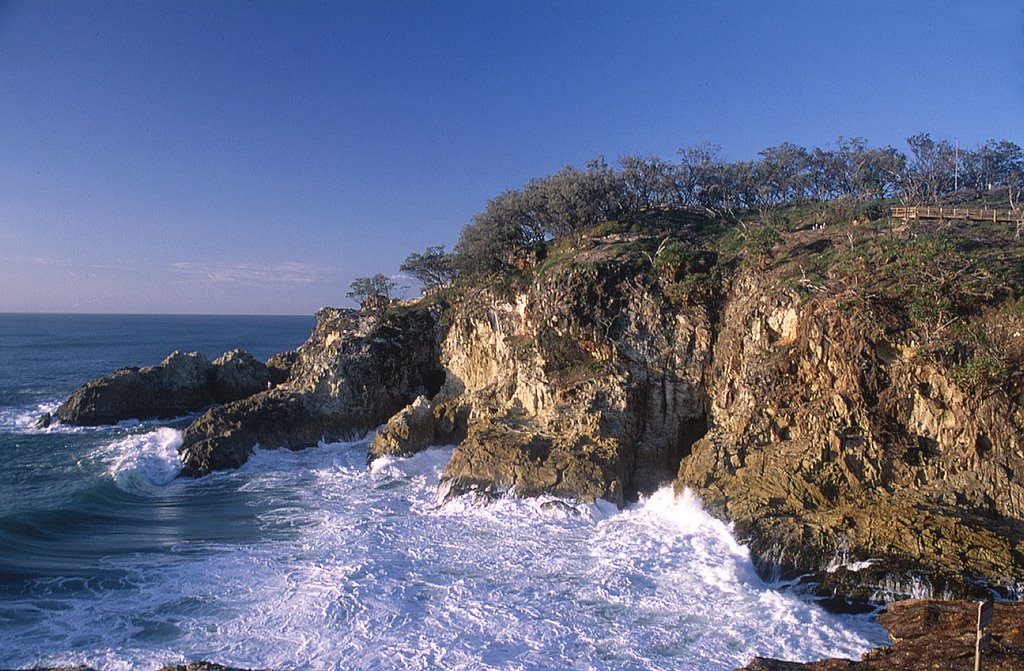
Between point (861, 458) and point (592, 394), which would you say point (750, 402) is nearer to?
point (861, 458)

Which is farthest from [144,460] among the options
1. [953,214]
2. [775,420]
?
[953,214]

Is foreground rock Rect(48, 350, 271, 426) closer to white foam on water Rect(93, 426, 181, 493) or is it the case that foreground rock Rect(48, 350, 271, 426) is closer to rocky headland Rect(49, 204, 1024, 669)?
white foam on water Rect(93, 426, 181, 493)

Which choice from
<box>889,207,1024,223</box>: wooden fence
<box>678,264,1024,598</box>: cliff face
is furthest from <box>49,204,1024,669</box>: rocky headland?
<box>889,207,1024,223</box>: wooden fence

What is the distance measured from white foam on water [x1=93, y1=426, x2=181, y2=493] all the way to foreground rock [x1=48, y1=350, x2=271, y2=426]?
5.29 metres

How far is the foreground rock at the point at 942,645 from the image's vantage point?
27.0ft

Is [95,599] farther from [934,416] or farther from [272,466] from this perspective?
[934,416]

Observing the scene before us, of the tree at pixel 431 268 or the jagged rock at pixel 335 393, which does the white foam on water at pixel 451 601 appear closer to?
the jagged rock at pixel 335 393

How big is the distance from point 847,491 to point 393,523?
12643 mm

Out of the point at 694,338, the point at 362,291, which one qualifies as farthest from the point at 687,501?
the point at 362,291

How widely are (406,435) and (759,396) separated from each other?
13.0 meters

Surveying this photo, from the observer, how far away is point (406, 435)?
22.4 m

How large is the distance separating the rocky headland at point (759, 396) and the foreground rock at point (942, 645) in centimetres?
298

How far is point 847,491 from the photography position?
14938 millimetres

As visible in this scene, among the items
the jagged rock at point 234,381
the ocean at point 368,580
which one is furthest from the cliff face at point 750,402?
the jagged rock at point 234,381
